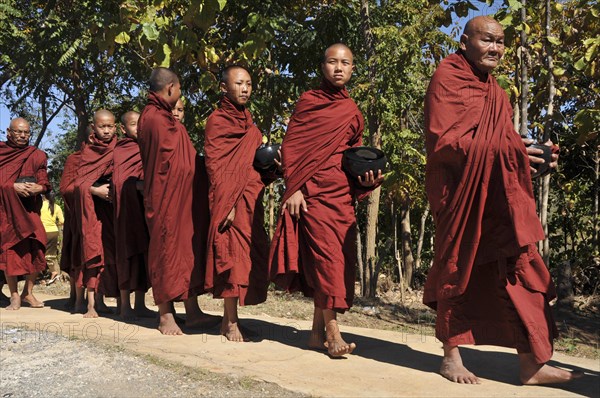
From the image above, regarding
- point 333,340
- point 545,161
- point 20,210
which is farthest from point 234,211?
point 20,210

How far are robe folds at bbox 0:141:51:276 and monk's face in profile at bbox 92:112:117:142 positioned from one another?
958mm

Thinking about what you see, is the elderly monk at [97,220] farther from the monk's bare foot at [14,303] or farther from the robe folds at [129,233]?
the monk's bare foot at [14,303]

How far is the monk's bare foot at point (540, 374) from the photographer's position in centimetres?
373

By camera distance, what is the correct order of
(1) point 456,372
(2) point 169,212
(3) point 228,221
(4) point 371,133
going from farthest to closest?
(4) point 371,133
(2) point 169,212
(3) point 228,221
(1) point 456,372

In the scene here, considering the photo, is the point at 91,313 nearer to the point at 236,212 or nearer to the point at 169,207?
the point at 169,207

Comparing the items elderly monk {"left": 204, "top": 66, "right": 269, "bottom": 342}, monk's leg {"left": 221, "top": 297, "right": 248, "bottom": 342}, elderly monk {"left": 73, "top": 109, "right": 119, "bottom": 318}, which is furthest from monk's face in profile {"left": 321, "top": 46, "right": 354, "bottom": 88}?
elderly monk {"left": 73, "top": 109, "right": 119, "bottom": 318}

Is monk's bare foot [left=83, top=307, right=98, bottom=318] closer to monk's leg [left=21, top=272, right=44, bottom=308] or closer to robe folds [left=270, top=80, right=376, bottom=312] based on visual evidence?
monk's leg [left=21, top=272, right=44, bottom=308]

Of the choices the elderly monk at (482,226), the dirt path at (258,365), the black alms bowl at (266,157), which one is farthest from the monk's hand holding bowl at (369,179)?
the dirt path at (258,365)

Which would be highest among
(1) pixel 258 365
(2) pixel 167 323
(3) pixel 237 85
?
(3) pixel 237 85

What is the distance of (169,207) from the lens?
536 cm

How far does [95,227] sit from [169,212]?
138cm

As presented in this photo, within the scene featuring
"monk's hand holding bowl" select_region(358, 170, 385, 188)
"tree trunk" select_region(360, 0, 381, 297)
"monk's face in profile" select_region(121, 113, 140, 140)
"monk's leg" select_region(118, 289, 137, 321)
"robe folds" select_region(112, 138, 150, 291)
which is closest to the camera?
"monk's hand holding bowl" select_region(358, 170, 385, 188)

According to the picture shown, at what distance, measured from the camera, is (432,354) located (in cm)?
460

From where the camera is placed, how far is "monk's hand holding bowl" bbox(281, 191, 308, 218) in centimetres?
454
